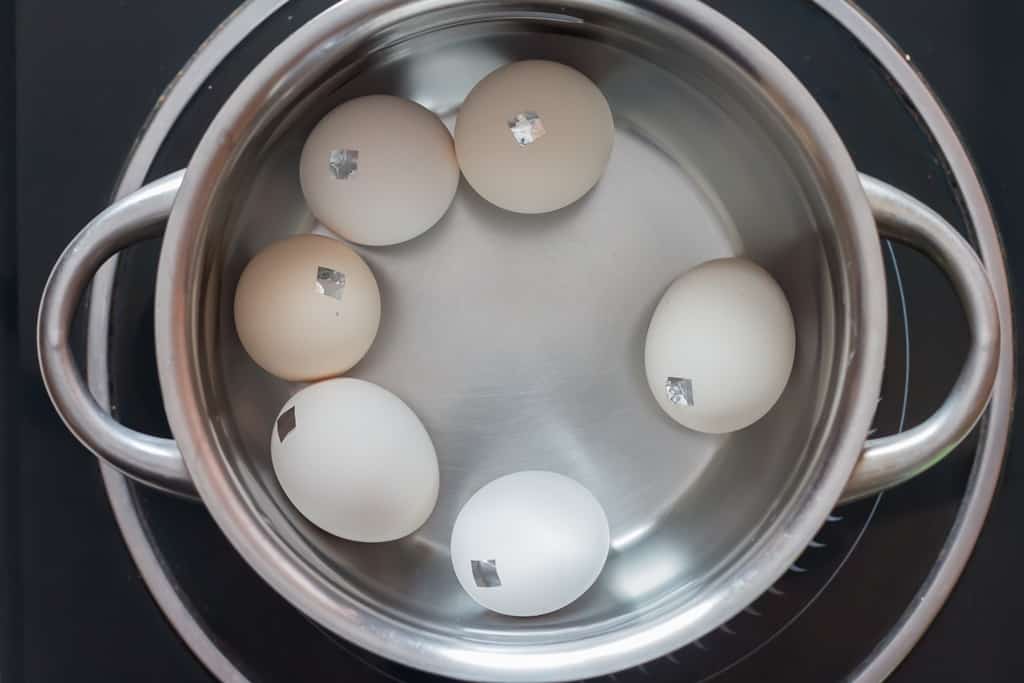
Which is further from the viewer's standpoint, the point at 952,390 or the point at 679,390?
the point at 679,390

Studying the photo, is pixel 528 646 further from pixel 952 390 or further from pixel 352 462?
pixel 952 390

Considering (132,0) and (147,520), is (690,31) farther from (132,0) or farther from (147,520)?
(147,520)

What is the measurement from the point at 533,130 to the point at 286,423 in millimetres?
279

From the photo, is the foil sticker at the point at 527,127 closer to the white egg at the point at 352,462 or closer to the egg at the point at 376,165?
the egg at the point at 376,165

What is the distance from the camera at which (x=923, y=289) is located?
2.48ft

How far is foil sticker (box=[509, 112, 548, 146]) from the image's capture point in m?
0.68

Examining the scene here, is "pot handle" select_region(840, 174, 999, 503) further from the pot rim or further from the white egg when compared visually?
the white egg

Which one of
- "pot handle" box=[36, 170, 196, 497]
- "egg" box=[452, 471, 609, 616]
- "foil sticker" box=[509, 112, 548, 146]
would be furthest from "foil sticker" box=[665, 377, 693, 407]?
"pot handle" box=[36, 170, 196, 497]

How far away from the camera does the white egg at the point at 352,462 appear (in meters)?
0.66

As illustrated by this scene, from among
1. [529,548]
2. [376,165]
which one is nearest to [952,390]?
[529,548]

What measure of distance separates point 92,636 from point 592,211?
54 centimetres

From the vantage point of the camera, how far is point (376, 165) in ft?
2.25

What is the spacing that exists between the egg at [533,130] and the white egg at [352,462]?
0.19 m

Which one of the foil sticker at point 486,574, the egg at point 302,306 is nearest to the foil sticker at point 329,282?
the egg at point 302,306
